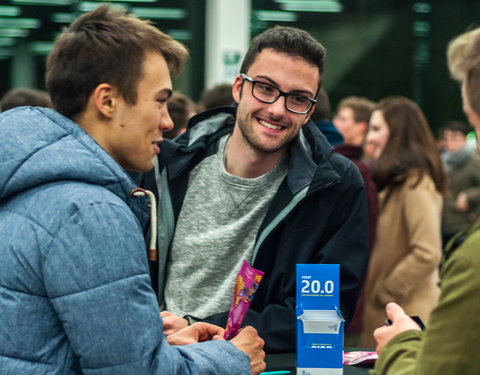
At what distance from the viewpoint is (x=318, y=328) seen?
181cm

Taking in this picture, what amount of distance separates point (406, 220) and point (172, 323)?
89.0 inches

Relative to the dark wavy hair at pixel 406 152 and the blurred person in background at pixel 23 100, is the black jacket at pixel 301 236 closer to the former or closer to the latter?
the dark wavy hair at pixel 406 152

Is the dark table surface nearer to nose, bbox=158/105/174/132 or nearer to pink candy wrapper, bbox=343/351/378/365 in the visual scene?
pink candy wrapper, bbox=343/351/378/365

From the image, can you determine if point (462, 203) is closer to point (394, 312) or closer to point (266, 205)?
point (266, 205)

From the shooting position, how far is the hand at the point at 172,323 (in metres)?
2.11

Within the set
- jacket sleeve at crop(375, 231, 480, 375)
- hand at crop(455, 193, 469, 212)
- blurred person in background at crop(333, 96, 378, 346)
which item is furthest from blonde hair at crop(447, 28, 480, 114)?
hand at crop(455, 193, 469, 212)

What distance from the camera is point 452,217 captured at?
23.6 ft

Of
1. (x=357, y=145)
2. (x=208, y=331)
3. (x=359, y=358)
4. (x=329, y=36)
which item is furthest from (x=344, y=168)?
(x=329, y=36)

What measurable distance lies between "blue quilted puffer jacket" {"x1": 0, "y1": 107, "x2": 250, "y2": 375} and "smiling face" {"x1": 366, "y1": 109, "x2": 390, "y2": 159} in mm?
3034

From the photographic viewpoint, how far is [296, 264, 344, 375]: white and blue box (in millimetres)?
1815

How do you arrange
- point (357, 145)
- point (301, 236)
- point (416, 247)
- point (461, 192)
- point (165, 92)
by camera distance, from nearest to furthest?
point (165, 92)
point (301, 236)
point (416, 247)
point (357, 145)
point (461, 192)

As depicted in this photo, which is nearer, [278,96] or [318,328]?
[318,328]

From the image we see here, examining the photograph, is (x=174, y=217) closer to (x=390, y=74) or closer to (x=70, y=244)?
(x=70, y=244)

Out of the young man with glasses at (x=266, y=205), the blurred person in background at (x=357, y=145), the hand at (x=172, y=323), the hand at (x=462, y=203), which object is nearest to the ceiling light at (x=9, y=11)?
the blurred person in background at (x=357, y=145)
